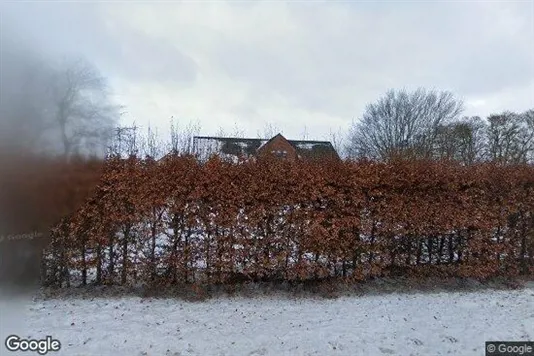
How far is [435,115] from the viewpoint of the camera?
118 ft

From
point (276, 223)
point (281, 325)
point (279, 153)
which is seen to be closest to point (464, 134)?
point (279, 153)

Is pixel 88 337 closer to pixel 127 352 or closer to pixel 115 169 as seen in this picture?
pixel 127 352

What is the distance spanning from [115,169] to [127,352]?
2.66m

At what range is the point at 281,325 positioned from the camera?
4.45m

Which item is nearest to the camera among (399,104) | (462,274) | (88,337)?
(88,337)

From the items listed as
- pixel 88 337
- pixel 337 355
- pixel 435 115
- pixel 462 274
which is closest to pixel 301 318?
pixel 337 355

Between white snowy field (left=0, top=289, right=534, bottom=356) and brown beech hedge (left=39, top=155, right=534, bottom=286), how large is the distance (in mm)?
560
